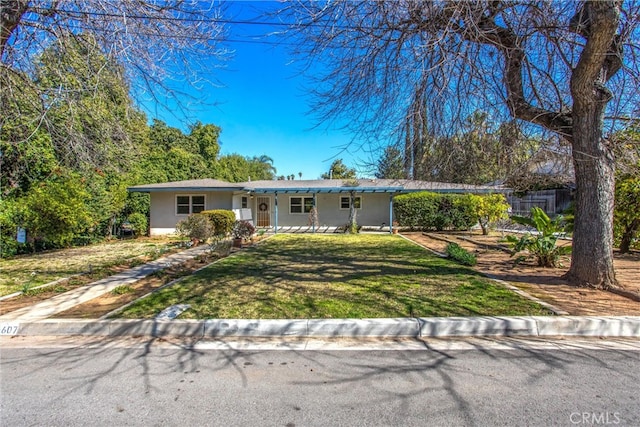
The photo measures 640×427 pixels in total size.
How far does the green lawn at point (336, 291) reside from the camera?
4766 millimetres

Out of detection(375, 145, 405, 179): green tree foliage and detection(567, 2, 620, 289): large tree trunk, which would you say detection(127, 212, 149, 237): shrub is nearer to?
detection(375, 145, 405, 179): green tree foliage

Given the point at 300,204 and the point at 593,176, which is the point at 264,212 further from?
the point at 593,176

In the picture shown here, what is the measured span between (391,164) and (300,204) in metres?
15.1

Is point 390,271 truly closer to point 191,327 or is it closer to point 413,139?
point 413,139

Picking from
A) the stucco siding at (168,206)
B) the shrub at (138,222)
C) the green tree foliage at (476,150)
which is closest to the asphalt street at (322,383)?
the green tree foliage at (476,150)

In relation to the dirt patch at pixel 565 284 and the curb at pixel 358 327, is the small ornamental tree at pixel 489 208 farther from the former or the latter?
the curb at pixel 358 327

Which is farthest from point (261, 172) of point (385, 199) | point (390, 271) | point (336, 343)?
point (336, 343)

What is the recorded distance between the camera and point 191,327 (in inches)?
170

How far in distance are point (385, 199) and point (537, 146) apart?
14.4 metres

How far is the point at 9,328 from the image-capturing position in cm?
443

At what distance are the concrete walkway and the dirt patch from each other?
732 centimetres

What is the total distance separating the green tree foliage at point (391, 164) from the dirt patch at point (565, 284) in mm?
2869

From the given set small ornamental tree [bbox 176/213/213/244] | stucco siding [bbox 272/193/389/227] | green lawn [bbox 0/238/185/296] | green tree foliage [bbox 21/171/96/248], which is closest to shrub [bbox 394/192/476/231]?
stucco siding [bbox 272/193/389/227]
